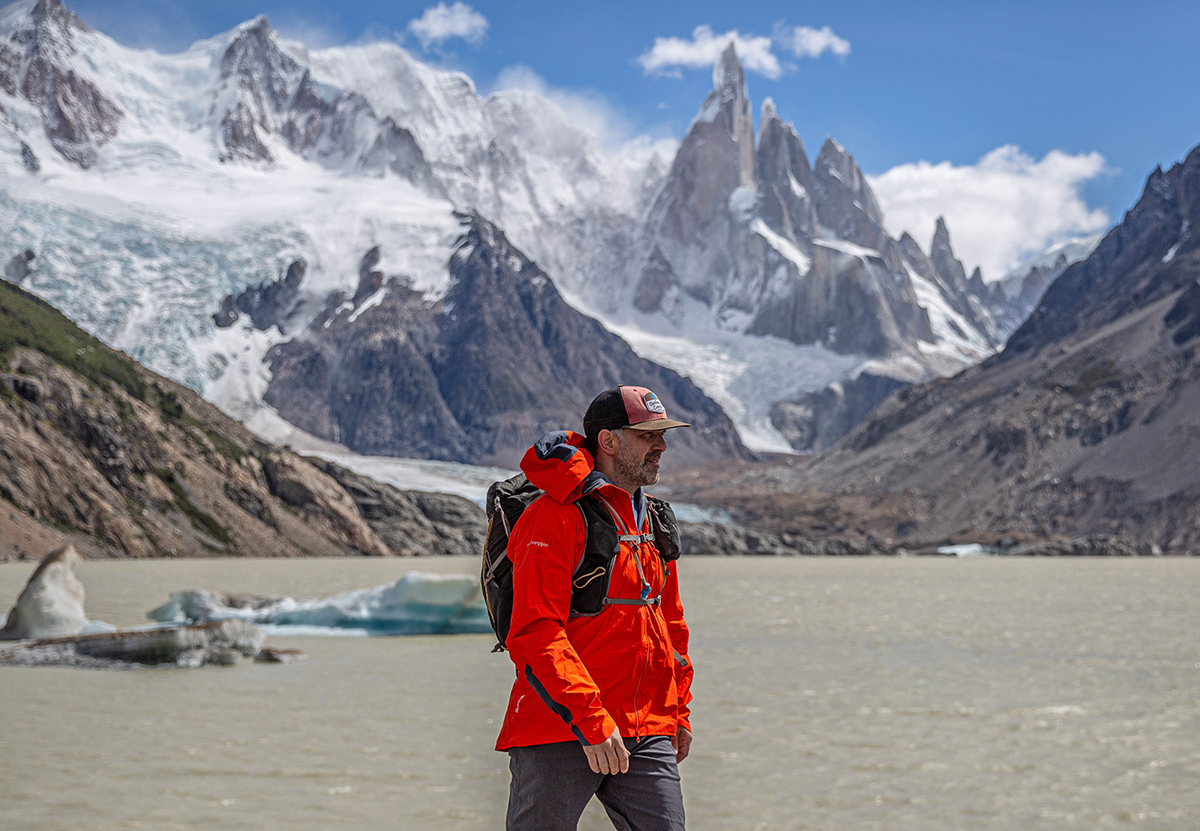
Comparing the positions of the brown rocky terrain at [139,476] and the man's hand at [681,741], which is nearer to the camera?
the man's hand at [681,741]

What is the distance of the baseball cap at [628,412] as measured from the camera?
16.7 ft

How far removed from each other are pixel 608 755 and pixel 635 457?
1.32 m

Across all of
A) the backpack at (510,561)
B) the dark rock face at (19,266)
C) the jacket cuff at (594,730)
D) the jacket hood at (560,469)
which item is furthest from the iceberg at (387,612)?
the dark rock face at (19,266)

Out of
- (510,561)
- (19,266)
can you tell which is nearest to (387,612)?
(510,561)

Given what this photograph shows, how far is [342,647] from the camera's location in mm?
23781

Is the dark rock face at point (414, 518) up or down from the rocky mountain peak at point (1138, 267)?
down

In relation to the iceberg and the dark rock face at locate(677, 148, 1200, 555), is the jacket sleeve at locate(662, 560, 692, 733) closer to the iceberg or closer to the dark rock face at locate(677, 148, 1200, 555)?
the iceberg

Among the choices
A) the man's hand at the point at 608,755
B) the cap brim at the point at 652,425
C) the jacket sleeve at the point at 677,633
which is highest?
the cap brim at the point at 652,425

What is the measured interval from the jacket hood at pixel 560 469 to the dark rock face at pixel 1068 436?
106m

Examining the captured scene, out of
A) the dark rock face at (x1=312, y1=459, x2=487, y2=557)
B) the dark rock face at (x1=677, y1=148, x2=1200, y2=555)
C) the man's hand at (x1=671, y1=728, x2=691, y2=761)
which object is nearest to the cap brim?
the man's hand at (x1=671, y1=728, x2=691, y2=761)

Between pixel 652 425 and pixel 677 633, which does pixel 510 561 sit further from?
pixel 677 633

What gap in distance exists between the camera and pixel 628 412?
5137 millimetres

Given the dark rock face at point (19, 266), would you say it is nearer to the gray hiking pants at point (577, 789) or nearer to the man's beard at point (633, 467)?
the man's beard at point (633, 467)

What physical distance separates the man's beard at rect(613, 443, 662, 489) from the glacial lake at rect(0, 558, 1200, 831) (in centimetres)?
557
